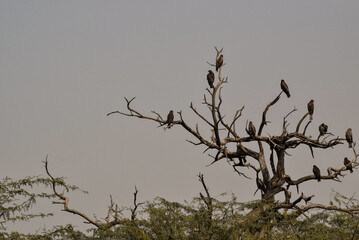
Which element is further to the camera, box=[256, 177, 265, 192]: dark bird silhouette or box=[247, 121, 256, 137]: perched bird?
box=[256, 177, 265, 192]: dark bird silhouette

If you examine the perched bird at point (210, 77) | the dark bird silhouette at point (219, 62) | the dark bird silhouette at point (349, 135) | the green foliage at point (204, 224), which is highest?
the dark bird silhouette at point (219, 62)

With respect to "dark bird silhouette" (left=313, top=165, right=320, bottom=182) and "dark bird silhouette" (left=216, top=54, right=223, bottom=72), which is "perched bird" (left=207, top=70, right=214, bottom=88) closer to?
"dark bird silhouette" (left=216, top=54, right=223, bottom=72)

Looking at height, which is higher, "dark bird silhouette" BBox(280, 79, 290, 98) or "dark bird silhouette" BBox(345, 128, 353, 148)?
"dark bird silhouette" BBox(280, 79, 290, 98)

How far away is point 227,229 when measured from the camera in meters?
11.1

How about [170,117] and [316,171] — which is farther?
[316,171]

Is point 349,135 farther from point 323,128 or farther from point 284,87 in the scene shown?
point 284,87

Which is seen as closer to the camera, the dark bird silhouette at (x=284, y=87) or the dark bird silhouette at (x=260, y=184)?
the dark bird silhouette at (x=284, y=87)

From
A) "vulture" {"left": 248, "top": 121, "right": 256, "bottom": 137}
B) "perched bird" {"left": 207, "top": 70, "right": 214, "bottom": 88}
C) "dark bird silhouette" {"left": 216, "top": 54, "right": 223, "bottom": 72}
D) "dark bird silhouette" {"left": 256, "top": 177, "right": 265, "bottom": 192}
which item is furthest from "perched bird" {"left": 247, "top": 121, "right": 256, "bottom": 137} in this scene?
"dark bird silhouette" {"left": 216, "top": 54, "right": 223, "bottom": 72}

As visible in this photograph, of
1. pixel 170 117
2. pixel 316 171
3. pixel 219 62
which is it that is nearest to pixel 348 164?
pixel 316 171

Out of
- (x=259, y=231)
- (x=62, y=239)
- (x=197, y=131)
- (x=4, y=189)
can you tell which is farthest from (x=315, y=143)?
(x=4, y=189)

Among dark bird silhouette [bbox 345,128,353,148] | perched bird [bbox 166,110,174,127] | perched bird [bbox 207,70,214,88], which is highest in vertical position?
perched bird [bbox 207,70,214,88]

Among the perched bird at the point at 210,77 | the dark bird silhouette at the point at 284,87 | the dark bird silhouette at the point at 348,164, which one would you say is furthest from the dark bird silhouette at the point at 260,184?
the perched bird at the point at 210,77

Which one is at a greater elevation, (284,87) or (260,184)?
(284,87)

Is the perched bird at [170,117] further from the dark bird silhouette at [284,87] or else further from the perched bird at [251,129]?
the dark bird silhouette at [284,87]
